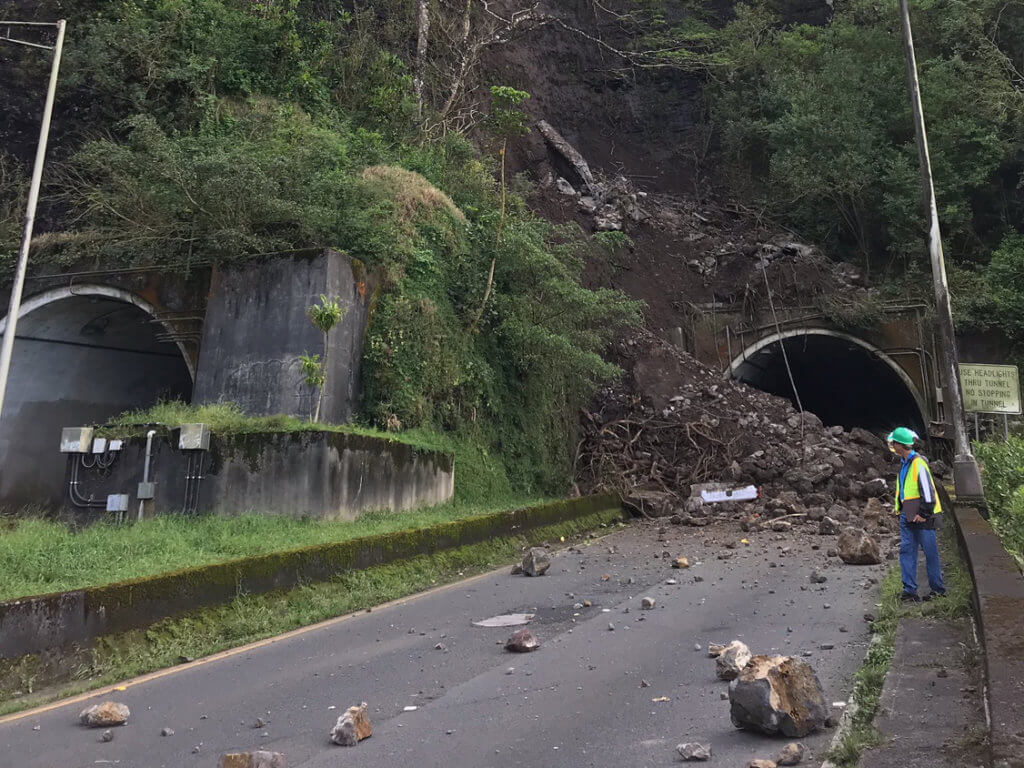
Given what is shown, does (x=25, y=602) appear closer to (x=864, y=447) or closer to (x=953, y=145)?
(x=864, y=447)

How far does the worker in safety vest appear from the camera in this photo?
693 centimetres

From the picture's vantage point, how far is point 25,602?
18.5 ft

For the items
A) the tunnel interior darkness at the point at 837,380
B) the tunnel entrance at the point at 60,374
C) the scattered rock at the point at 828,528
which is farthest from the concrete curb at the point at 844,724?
the tunnel interior darkness at the point at 837,380

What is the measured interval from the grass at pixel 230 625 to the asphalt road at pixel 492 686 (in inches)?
12.1

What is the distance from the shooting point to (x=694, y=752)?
12.0 feet

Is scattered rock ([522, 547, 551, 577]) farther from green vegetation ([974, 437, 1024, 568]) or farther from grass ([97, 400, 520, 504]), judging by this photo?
→ green vegetation ([974, 437, 1024, 568])

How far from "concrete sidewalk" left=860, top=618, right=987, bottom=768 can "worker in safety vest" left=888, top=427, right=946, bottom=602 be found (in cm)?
144

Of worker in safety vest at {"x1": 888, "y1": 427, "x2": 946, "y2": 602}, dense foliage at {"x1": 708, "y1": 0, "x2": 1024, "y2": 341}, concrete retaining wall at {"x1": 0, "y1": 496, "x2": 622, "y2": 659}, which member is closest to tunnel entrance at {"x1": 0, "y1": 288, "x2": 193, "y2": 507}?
concrete retaining wall at {"x1": 0, "y1": 496, "x2": 622, "y2": 659}

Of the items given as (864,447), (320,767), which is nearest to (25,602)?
(320,767)

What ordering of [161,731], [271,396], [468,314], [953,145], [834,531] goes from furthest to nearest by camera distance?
[953,145] < [468,314] < [834,531] < [271,396] < [161,731]

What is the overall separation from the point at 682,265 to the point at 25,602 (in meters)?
25.2

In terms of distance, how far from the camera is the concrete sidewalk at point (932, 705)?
317 cm

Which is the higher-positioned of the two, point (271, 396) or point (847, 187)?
point (847, 187)

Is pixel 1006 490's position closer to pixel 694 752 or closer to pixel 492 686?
pixel 492 686
